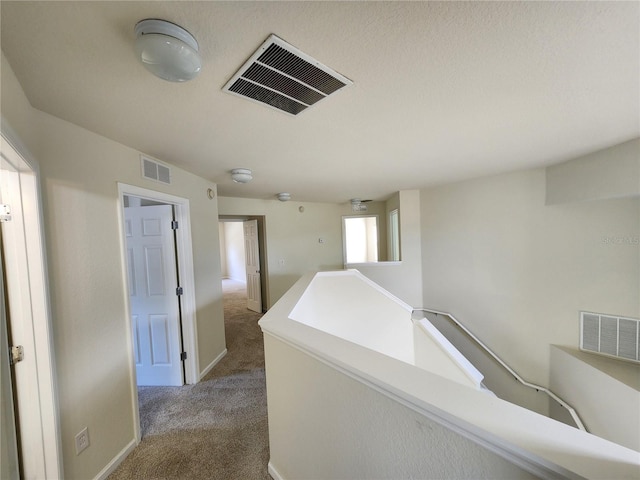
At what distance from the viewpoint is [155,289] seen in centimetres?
241

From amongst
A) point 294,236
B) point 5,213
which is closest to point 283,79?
point 5,213

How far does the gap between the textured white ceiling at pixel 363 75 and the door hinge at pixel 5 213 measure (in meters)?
0.55

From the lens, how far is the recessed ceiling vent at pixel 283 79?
3.12 feet

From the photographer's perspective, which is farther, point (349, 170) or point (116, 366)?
point (349, 170)

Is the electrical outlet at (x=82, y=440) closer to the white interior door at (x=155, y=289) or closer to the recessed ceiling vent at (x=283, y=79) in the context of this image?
the white interior door at (x=155, y=289)

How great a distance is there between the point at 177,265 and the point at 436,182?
3686 mm

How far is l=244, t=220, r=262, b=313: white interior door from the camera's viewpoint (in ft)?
15.7

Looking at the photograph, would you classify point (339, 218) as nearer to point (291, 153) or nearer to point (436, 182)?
point (436, 182)

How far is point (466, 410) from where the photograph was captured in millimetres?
641

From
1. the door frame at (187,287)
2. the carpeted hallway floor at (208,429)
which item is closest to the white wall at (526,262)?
the carpeted hallway floor at (208,429)

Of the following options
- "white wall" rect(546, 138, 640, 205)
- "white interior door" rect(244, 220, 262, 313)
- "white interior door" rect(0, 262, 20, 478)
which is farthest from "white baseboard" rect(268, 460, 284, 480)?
"white wall" rect(546, 138, 640, 205)

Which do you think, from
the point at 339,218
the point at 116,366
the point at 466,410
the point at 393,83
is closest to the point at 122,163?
the point at 116,366

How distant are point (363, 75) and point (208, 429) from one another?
2.67 meters

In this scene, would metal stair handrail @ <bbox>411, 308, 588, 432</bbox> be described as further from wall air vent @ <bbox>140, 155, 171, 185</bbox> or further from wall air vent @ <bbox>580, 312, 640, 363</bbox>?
wall air vent @ <bbox>140, 155, 171, 185</bbox>
